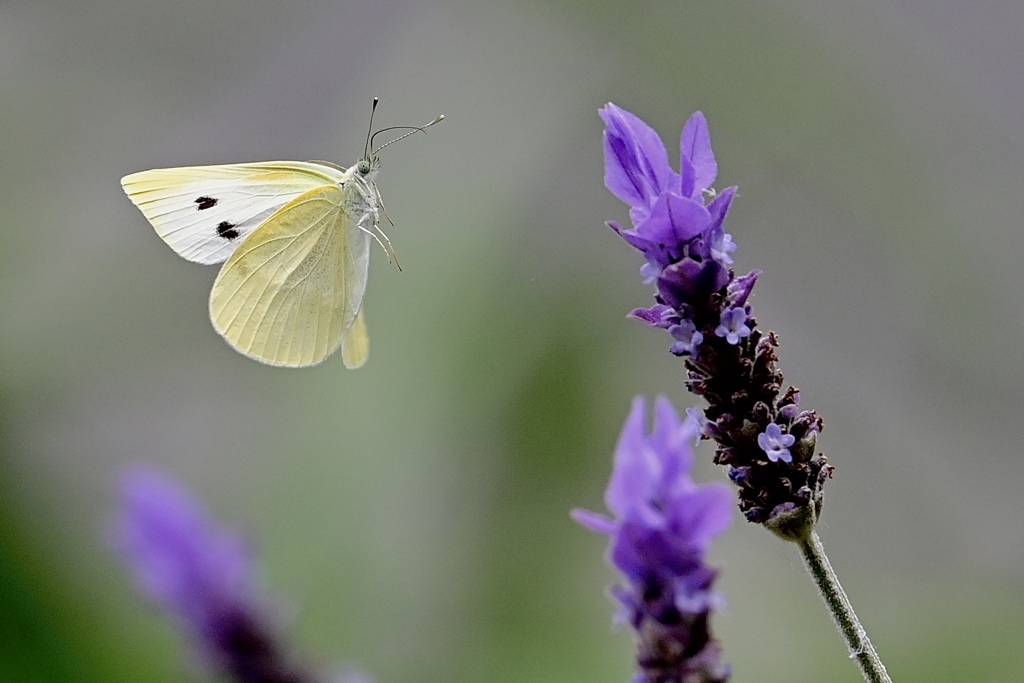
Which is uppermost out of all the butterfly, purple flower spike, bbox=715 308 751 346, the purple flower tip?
the butterfly

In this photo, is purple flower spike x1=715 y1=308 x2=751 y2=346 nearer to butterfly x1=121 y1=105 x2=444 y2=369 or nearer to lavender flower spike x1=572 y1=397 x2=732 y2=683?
lavender flower spike x1=572 y1=397 x2=732 y2=683

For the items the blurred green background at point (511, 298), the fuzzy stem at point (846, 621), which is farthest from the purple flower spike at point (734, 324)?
the blurred green background at point (511, 298)

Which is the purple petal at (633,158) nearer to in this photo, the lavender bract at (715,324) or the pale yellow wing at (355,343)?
the lavender bract at (715,324)

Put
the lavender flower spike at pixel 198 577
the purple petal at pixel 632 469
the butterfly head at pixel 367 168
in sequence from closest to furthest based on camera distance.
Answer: the purple petal at pixel 632 469, the lavender flower spike at pixel 198 577, the butterfly head at pixel 367 168

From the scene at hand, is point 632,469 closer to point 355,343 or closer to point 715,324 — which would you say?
point 715,324

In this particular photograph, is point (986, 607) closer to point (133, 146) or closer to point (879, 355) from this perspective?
point (879, 355)

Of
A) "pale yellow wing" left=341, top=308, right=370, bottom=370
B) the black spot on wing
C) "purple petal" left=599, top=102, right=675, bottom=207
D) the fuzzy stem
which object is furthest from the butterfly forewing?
the fuzzy stem

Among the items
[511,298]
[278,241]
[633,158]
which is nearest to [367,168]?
[278,241]
